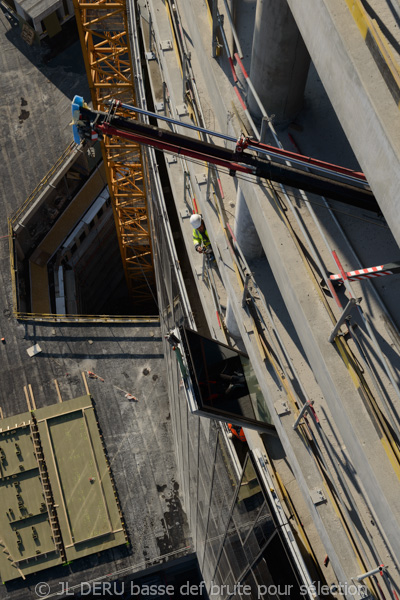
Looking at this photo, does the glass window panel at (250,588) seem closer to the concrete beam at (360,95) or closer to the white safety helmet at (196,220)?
the white safety helmet at (196,220)

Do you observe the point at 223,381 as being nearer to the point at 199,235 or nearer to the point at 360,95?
the point at 199,235

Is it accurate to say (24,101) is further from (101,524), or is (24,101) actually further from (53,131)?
(101,524)

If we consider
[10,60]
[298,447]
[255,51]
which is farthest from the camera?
[10,60]

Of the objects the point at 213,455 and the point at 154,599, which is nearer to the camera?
the point at 213,455

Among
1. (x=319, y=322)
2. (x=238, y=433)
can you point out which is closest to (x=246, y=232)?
(x=319, y=322)

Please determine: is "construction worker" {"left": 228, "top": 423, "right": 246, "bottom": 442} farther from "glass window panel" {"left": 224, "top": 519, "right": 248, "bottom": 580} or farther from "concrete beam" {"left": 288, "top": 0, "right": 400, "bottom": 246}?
"concrete beam" {"left": 288, "top": 0, "right": 400, "bottom": 246}


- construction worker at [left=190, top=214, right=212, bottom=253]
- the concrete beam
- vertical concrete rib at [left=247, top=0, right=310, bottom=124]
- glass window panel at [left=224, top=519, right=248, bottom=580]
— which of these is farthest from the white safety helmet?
the concrete beam

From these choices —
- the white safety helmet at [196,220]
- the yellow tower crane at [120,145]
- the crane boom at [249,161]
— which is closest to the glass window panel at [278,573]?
the crane boom at [249,161]

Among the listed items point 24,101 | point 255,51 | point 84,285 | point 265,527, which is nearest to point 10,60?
point 24,101
